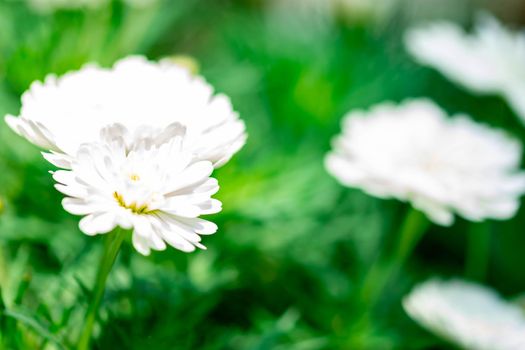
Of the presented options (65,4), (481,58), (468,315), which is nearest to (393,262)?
(468,315)

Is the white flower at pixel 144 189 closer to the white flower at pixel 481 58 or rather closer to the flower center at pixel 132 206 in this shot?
the flower center at pixel 132 206

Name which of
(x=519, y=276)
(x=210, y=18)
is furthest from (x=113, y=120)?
(x=210, y=18)

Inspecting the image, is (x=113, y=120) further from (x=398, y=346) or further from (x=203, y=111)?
(x=398, y=346)

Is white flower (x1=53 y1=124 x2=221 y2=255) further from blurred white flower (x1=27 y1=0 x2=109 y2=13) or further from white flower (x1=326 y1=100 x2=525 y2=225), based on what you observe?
blurred white flower (x1=27 y1=0 x2=109 y2=13)

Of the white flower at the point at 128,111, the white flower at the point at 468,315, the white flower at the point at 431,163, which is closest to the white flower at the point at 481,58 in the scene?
the white flower at the point at 431,163

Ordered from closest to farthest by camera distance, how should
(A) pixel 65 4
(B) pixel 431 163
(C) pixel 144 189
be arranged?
(C) pixel 144 189
(B) pixel 431 163
(A) pixel 65 4

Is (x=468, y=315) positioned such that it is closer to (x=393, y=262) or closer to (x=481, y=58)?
(x=393, y=262)
